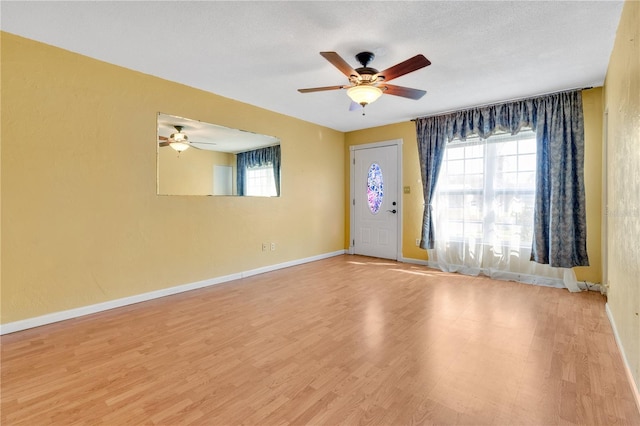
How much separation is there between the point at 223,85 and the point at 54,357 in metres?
3.12

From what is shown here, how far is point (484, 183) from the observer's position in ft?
14.7

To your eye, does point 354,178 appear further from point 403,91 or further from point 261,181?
point 403,91

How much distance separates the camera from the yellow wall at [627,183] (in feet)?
5.87

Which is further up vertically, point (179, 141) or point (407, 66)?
Answer: point (407, 66)

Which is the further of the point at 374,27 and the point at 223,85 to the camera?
the point at 223,85

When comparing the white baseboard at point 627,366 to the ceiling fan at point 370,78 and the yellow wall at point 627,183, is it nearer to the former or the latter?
the yellow wall at point 627,183

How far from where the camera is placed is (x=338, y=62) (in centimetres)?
245

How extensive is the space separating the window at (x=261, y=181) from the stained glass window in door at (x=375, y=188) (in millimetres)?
2030

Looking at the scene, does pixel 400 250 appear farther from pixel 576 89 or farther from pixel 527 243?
pixel 576 89

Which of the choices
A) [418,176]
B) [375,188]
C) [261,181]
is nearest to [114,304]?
[261,181]

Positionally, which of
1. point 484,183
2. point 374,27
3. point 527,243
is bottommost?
point 527,243

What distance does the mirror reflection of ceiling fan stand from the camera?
3.54 m

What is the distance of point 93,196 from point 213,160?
143 cm

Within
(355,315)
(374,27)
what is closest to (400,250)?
(355,315)
